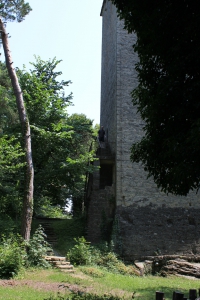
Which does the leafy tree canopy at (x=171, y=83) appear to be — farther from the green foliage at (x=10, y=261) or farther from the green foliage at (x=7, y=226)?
the green foliage at (x=7, y=226)

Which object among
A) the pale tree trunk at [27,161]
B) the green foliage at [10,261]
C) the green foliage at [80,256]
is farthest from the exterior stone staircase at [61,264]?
the green foliage at [10,261]

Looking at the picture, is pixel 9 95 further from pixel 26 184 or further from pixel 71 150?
pixel 26 184

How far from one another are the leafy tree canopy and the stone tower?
8738 millimetres

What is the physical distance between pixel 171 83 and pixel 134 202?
10197 millimetres

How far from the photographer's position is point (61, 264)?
12336mm

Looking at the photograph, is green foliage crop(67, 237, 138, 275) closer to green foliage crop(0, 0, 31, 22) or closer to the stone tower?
the stone tower

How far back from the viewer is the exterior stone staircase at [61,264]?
39.0ft

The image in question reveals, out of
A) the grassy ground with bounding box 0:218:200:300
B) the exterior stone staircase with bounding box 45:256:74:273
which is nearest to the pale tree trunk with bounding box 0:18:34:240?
the exterior stone staircase with bounding box 45:256:74:273

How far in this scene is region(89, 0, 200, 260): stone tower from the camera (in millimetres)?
15859

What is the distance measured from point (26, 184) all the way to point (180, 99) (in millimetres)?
7891

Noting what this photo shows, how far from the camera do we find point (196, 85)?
6625mm

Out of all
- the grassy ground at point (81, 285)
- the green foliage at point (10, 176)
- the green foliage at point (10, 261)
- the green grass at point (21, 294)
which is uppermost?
the green foliage at point (10, 176)

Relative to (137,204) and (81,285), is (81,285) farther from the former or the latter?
(137,204)

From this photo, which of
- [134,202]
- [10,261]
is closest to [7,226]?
[10,261]
